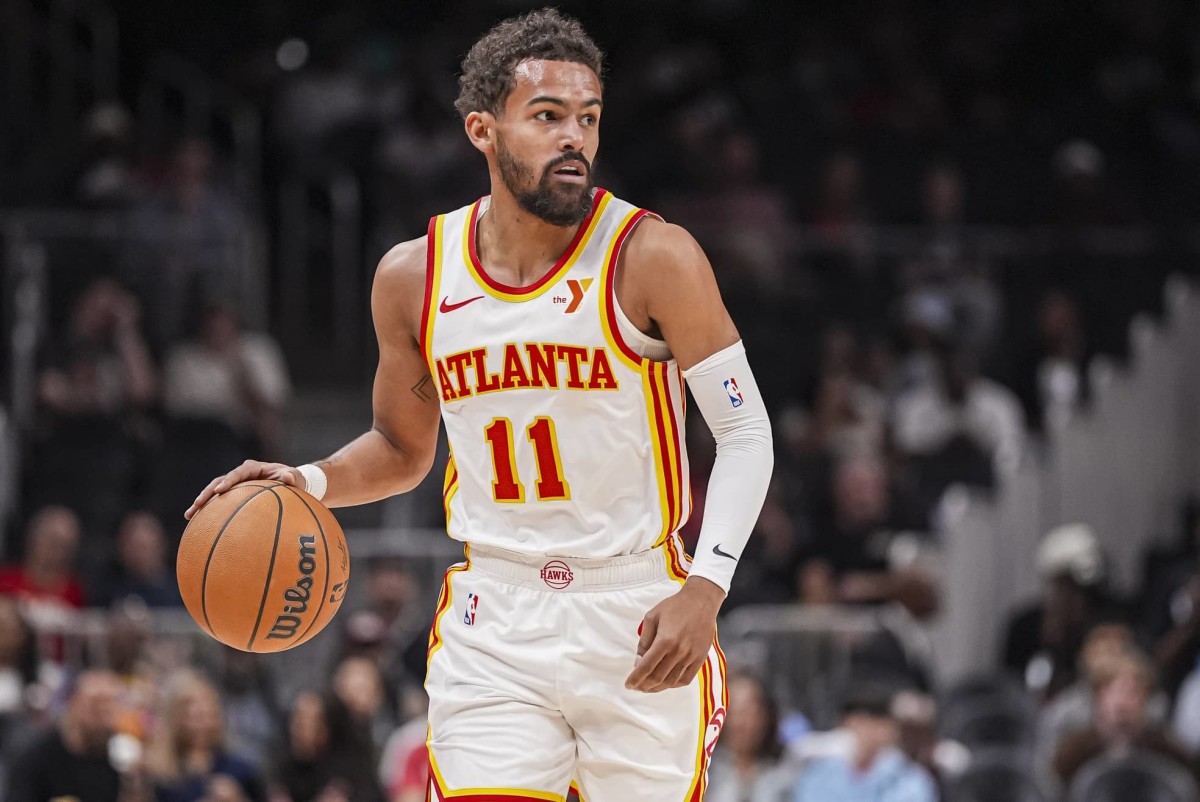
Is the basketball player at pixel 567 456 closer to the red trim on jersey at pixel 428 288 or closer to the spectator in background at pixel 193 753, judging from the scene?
the red trim on jersey at pixel 428 288

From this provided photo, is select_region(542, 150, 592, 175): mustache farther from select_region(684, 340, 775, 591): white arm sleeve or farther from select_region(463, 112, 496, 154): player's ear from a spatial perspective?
select_region(684, 340, 775, 591): white arm sleeve

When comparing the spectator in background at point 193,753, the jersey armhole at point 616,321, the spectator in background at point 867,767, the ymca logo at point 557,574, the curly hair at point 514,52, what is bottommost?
the spectator in background at point 867,767

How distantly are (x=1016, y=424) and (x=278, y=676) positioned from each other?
5.36 m

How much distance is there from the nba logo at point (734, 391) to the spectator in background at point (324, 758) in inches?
210

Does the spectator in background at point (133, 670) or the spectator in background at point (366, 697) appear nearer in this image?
the spectator in background at point (133, 670)

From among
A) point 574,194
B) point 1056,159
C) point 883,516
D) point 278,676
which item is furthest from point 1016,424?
point 574,194

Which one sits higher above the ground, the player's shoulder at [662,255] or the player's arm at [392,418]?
the player's shoulder at [662,255]

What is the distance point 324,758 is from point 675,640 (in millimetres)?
5553

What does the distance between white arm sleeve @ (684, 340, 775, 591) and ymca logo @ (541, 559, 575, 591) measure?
316 millimetres

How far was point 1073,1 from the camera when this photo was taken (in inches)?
681

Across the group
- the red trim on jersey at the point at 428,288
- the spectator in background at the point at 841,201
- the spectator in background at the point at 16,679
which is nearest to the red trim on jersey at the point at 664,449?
the red trim on jersey at the point at 428,288

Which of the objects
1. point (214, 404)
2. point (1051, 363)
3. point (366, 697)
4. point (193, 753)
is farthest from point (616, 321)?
point (1051, 363)

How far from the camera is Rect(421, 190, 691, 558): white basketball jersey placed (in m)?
4.59

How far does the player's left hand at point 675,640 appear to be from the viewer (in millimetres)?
4281
